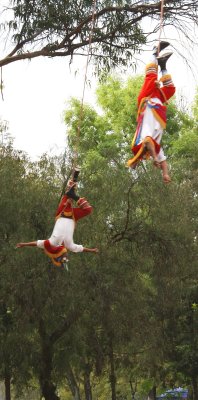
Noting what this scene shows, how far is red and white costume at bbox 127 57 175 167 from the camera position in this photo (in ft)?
18.6

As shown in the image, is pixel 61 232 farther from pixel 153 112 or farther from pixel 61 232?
pixel 153 112

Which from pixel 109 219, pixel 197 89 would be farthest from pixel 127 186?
pixel 197 89

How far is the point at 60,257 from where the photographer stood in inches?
253

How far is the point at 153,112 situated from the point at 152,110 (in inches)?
0.8

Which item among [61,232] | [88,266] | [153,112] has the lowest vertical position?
Answer: [61,232]

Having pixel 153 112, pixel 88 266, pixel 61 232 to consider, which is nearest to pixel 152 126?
pixel 153 112

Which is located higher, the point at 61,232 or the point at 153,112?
the point at 153,112

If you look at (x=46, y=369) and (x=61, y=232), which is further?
(x=46, y=369)

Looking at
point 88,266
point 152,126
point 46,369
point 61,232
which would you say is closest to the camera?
point 152,126

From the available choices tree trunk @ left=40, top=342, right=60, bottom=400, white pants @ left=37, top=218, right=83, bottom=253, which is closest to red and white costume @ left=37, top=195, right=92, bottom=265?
white pants @ left=37, top=218, right=83, bottom=253

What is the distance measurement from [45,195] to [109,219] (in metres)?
1.77

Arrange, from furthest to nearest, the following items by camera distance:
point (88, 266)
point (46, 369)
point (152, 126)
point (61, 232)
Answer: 1. point (46, 369)
2. point (88, 266)
3. point (61, 232)
4. point (152, 126)

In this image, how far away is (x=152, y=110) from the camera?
5711 millimetres

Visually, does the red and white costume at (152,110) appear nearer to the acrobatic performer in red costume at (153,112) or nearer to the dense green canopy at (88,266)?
the acrobatic performer in red costume at (153,112)
